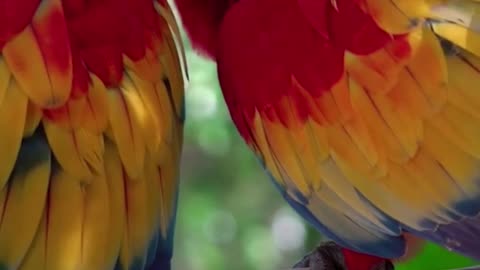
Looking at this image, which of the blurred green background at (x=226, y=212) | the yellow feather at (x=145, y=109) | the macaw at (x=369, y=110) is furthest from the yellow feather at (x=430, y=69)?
the blurred green background at (x=226, y=212)

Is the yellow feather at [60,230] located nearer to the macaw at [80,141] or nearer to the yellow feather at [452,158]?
the macaw at [80,141]

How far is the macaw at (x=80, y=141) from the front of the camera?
43 cm

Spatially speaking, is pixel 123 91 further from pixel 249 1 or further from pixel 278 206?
pixel 278 206

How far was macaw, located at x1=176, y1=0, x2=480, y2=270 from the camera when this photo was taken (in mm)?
463

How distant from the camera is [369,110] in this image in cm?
47

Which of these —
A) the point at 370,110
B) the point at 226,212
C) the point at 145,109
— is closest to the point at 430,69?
the point at 370,110

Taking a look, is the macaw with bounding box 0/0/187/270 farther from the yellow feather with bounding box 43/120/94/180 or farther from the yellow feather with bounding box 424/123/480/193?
the yellow feather with bounding box 424/123/480/193

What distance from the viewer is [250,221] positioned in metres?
1.18

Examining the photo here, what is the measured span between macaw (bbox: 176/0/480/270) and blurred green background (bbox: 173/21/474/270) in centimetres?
60

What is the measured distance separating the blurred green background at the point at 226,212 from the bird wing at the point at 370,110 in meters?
0.60

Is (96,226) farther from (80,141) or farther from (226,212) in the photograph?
(226,212)

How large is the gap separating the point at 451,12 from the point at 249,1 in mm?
120

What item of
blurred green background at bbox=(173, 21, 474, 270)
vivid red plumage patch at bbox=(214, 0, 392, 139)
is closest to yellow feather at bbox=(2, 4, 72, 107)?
vivid red plumage patch at bbox=(214, 0, 392, 139)

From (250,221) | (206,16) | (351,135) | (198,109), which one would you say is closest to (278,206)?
(250,221)
